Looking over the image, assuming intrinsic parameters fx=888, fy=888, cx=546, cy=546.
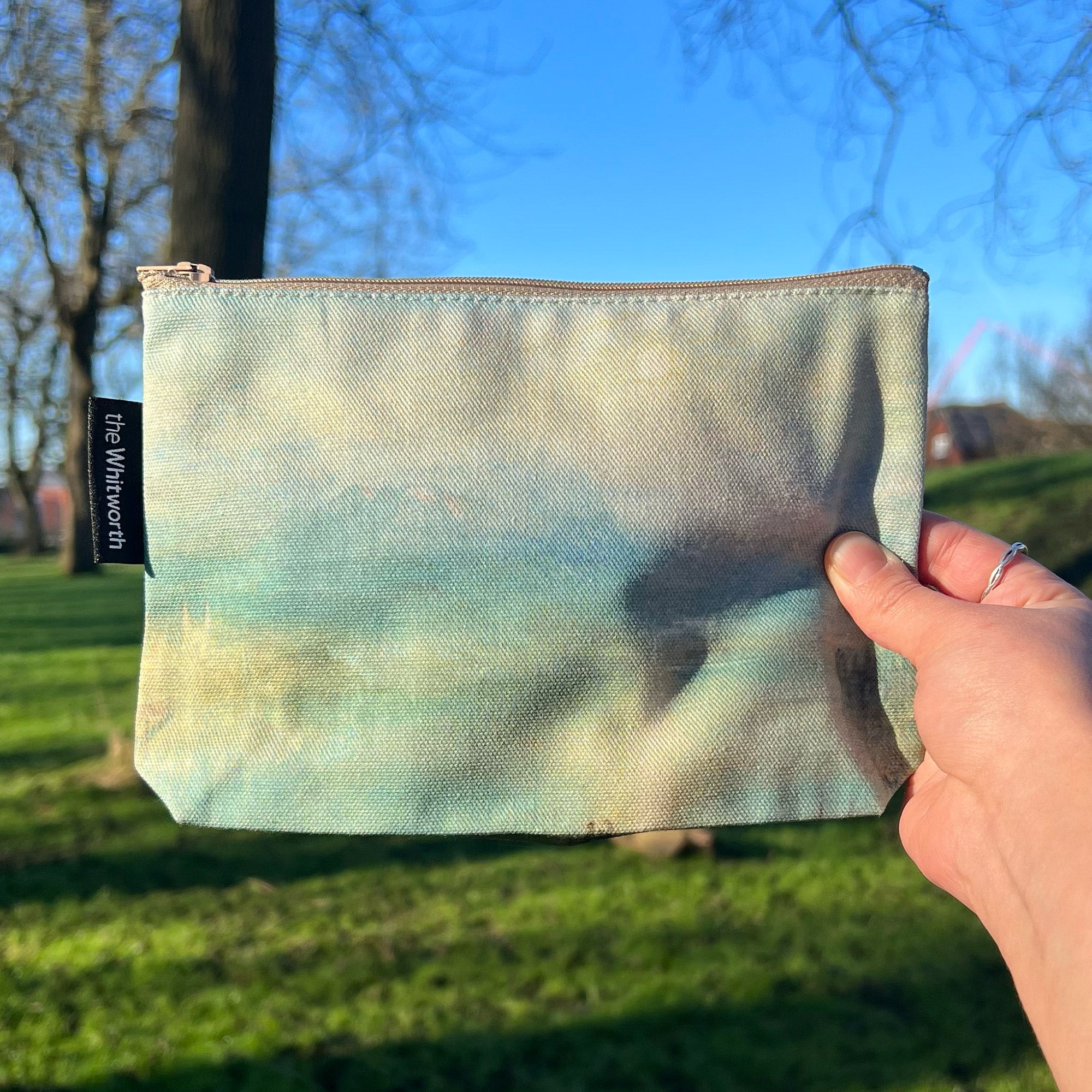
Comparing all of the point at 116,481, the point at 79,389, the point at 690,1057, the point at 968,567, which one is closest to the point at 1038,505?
the point at 690,1057

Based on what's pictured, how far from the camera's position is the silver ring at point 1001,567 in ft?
5.33

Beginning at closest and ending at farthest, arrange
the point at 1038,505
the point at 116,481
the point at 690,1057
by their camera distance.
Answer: the point at 116,481
the point at 690,1057
the point at 1038,505

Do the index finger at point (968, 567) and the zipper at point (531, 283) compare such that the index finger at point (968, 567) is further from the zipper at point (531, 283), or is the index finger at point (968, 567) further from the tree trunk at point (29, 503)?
the tree trunk at point (29, 503)

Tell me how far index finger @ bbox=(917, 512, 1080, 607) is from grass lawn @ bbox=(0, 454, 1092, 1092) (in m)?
1.97

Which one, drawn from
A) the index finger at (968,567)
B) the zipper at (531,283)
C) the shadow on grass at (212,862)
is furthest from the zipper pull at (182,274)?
the shadow on grass at (212,862)

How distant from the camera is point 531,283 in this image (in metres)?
1.62

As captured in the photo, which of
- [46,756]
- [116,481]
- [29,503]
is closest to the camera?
[116,481]

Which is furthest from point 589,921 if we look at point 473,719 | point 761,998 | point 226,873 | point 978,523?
point 978,523

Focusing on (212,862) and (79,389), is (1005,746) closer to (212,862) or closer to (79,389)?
(212,862)

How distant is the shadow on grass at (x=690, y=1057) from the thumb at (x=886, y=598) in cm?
195

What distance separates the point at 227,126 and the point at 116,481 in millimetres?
1556

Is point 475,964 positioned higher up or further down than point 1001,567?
further down

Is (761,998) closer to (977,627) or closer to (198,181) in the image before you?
(977,627)

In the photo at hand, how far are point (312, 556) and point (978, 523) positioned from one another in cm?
768
